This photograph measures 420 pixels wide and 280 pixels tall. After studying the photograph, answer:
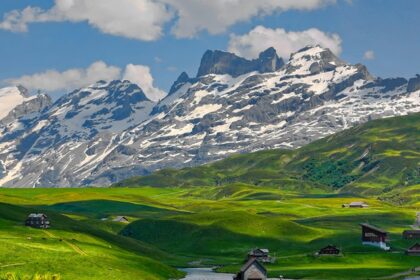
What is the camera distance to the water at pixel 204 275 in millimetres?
164125

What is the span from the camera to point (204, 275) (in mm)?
171000

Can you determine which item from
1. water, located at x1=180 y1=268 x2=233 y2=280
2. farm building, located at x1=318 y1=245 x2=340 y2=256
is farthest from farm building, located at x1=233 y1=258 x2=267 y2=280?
farm building, located at x1=318 y1=245 x2=340 y2=256

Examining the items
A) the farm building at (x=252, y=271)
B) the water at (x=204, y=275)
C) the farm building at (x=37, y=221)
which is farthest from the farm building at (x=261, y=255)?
the farm building at (x=252, y=271)

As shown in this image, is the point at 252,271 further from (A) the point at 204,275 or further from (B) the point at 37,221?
(B) the point at 37,221

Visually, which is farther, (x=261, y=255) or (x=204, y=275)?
(x=261, y=255)

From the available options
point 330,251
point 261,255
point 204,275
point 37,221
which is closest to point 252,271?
point 204,275

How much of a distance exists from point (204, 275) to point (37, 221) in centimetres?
4474

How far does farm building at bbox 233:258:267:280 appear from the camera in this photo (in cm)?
A: 14138

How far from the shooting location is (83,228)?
7864 inches

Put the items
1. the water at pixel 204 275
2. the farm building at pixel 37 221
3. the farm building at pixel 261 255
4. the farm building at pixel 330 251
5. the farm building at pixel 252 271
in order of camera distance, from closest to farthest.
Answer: the farm building at pixel 252 271 < the water at pixel 204 275 < the farm building at pixel 37 221 < the farm building at pixel 261 255 < the farm building at pixel 330 251

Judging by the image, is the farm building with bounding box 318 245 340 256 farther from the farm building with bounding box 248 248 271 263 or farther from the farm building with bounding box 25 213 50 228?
the farm building with bounding box 25 213 50 228

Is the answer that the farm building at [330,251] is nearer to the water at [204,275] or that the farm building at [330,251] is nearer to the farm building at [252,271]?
the water at [204,275]

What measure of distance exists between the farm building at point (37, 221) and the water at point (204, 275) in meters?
35.1

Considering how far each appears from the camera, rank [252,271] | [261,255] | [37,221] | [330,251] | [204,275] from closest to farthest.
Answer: [252,271], [204,275], [37,221], [330,251], [261,255]
